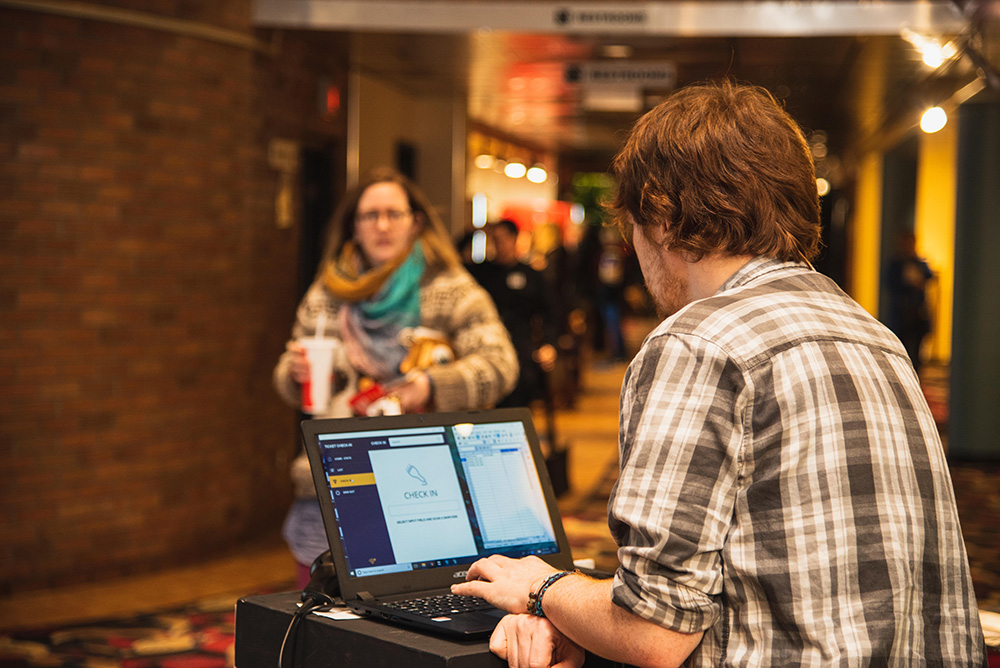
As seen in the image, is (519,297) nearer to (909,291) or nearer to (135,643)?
(135,643)

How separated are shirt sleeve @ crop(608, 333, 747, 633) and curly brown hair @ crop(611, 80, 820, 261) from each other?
0.16m

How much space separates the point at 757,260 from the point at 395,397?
1.53 meters

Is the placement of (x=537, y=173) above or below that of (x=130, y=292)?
above

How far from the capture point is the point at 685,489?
1187 millimetres

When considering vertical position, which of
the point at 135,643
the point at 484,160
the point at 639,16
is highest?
the point at 639,16

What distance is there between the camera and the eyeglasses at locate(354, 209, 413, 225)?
2992mm

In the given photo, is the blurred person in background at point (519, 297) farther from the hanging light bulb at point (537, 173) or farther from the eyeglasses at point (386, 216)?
the hanging light bulb at point (537, 173)

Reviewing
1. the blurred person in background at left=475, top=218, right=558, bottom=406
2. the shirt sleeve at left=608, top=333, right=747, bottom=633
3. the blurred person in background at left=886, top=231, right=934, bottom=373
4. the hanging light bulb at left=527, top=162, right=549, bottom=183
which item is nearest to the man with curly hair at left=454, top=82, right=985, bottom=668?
the shirt sleeve at left=608, top=333, right=747, bottom=633

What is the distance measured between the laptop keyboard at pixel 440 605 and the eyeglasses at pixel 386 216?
158 cm

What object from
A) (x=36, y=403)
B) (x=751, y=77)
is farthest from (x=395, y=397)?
(x=751, y=77)

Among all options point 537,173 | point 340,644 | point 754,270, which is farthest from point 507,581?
point 537,173

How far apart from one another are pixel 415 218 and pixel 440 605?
5.56ft

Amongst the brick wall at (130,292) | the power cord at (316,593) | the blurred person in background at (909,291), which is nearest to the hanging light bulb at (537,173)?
the blurred person in background at (909,291)

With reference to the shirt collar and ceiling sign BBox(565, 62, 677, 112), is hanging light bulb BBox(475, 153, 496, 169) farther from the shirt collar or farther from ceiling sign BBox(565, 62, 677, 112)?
the shirt collar
